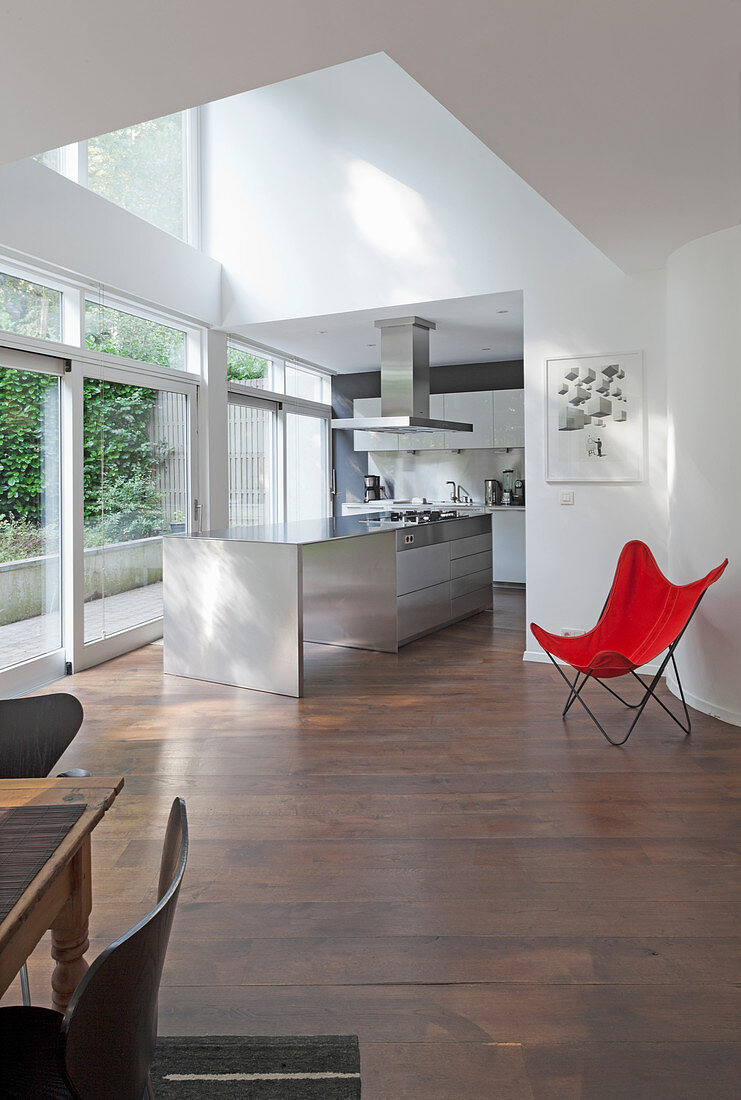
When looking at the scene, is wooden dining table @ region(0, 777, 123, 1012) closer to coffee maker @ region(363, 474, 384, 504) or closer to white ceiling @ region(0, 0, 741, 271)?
white ceiling @ region(0, 0, 741, 271)

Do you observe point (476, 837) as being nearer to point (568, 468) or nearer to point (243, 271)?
point (568, 468)

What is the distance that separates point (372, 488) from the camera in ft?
31.4

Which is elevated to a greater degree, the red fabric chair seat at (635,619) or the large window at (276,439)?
the large window at (276,439)

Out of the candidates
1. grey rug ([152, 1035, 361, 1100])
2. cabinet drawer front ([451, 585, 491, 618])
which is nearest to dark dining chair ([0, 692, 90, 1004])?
grey rug ([152, 1035, 361, 1100])

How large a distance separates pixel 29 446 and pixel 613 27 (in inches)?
148

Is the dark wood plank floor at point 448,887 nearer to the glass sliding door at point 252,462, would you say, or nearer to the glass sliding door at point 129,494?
the glass sliding door at point 129,494

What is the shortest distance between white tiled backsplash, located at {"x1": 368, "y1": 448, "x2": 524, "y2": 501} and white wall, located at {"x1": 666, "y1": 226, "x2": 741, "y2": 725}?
14.9ft

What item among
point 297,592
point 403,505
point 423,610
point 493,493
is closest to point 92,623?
point 297,592

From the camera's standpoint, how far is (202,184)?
663 centimetres

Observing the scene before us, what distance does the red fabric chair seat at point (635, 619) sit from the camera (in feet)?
12.5

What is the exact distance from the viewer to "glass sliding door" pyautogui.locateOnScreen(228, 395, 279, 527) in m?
7.29

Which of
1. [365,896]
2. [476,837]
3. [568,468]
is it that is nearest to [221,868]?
[365,896]

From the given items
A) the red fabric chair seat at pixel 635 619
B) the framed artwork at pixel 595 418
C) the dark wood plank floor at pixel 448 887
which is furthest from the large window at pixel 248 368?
the red fabric chair seat at pixel 635 619

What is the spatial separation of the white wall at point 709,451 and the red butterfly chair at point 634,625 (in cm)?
20
